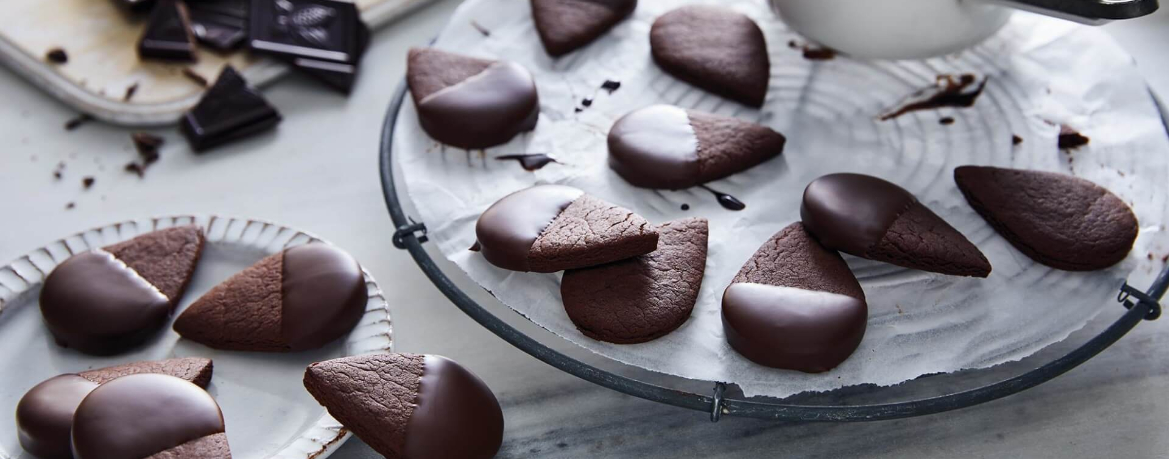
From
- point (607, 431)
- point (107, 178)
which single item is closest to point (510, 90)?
point (607, 431)

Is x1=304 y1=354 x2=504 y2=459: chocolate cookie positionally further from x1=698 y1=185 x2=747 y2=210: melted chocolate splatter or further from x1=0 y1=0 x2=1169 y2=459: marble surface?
x1=698 y1=185 x2=747 y2=210: melted chocolate splatter

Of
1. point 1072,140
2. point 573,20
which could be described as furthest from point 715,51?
point 1072,140

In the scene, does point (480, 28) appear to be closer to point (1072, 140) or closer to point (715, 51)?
point (715, 51)

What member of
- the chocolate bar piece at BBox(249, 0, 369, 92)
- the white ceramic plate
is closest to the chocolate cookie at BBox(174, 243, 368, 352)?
the white ceramic plate

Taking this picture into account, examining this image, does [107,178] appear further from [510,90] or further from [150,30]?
[510,90]

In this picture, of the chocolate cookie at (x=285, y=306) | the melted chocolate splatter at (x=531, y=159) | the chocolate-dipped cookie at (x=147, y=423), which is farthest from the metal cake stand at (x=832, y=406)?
the chocolate-dipped cookie at (x=147, y=423)

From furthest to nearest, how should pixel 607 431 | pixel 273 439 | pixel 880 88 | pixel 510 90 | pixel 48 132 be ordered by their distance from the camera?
pixel 48 132 → pixel 880 88 → pixel 510 90 → pixel 607 431 → pixel 273 439
